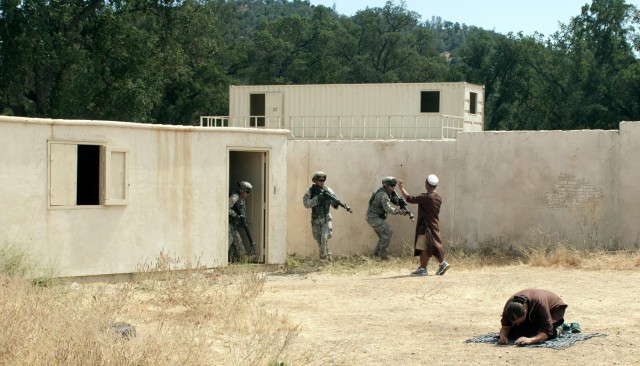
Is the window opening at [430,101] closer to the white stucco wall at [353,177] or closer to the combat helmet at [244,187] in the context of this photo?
the white stucco wall at [353,177]

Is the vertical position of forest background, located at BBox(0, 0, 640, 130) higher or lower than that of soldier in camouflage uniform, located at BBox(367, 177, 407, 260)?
higher

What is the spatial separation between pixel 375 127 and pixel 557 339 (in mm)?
17550

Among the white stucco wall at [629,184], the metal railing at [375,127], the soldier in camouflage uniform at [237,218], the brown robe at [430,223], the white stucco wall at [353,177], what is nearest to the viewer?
the brown robe at [430,223]

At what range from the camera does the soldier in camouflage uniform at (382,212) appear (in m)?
17.9

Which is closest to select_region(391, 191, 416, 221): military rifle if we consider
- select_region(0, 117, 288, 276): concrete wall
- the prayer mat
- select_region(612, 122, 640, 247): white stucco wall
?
select_region(0, 117, 288, 276): concrete wall

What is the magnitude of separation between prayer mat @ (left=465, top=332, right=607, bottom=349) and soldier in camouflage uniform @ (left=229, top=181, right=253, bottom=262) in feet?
22.8

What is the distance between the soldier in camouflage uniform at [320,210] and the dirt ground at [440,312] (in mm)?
1369

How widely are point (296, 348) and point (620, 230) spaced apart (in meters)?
9.16

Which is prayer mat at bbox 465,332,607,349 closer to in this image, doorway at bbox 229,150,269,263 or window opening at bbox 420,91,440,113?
doorway at bbox 229,150,269,263

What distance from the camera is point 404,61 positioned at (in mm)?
55562

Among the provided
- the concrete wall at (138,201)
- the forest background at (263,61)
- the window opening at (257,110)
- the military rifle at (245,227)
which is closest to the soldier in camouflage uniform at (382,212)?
the concrete wall at (138,201)

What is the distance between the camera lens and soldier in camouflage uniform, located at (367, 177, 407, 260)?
1795 cm

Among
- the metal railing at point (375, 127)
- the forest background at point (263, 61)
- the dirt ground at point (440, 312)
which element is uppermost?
the forest background at point (263, 61)

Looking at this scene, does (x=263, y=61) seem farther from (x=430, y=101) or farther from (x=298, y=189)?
(x=298, y=189)
